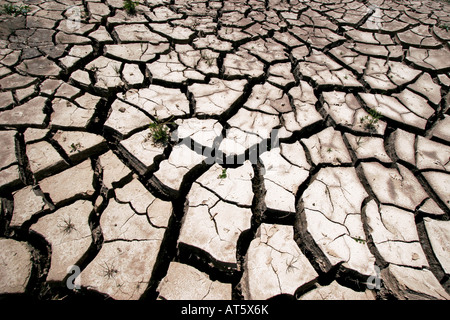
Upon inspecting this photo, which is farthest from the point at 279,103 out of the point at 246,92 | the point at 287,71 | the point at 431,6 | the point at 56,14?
the point at 431,6

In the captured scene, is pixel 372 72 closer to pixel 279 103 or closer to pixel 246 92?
pixel 279 103

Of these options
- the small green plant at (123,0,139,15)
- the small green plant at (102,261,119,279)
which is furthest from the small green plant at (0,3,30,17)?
the small green plant at (102,261,119,279)

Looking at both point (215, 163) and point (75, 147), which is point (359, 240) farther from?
point (75, 147)

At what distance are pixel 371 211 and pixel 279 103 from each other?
4.32 ft

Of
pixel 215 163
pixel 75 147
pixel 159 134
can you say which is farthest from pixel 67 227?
pixel 215 163

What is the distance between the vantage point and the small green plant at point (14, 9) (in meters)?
3.26

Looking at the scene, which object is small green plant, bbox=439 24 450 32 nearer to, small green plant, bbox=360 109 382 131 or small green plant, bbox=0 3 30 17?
small green plant, bbox=360 109 382 131

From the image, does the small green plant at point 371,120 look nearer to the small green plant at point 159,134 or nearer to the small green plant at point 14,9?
the small green plant at point 159,134

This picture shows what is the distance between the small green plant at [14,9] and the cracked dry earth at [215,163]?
0.12 m

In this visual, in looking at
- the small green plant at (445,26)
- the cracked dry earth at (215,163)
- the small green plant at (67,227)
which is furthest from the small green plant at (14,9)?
the small green plant at (445,26)

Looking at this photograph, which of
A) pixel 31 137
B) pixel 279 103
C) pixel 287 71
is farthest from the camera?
pixel 287 71

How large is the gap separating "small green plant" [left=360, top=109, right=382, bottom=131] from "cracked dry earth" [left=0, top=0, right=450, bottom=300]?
35 millimetres

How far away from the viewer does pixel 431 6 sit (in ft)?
15.3
